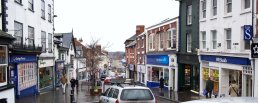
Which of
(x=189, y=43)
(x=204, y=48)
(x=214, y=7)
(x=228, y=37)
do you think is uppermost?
(x=214, y=7)

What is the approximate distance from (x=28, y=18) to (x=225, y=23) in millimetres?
14458

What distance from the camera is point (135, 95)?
14258 millimetres

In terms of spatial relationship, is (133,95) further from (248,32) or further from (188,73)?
(188,73)

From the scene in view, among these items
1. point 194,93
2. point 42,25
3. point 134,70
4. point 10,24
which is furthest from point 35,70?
point 134,70

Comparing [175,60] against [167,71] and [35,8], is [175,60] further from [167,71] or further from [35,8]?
[35,8]

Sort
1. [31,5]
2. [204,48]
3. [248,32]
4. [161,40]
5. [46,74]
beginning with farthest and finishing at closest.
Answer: [161,40] → [46,74] → [204,48] → [31,5] → [248,32]

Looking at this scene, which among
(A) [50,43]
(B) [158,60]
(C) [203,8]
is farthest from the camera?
(B) [158,60]

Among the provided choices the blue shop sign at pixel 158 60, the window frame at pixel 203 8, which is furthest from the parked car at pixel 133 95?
the blue shop sign at pixel 158 60

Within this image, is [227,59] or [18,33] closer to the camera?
[18,33]

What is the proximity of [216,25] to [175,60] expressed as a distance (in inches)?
405

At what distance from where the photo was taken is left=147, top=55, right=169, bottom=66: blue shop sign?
39312mm

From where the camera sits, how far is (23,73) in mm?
26234

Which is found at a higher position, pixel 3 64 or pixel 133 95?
pixel 3 64

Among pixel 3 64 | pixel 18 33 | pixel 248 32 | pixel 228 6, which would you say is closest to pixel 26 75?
pixel 18 33
